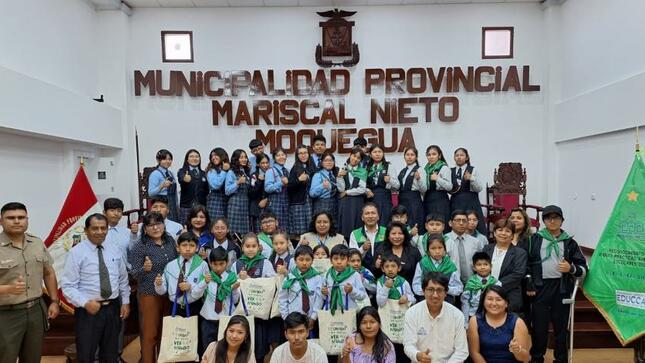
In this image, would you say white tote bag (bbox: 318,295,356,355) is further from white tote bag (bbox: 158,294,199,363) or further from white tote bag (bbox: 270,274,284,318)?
white tote bag (bbox: 158,294,199,363)

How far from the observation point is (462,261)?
150 inches

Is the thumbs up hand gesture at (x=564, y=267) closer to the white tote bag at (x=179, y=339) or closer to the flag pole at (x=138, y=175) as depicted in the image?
the white tote bag at (x=179, y=339)

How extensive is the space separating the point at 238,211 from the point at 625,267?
3.77 metres

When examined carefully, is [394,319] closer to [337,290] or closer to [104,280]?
[337,290]

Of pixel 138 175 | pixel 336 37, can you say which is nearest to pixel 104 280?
pixel 138 175

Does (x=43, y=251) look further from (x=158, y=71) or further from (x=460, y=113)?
(x=460, y=113)

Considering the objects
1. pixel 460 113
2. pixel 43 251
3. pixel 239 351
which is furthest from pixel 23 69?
pixel 460 113

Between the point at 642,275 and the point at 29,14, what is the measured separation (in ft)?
23.0

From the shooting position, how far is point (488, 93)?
7.46m

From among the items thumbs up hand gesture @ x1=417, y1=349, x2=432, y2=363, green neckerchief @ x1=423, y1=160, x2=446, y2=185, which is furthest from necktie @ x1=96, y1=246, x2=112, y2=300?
green neckerchief @ x1=423, y1=160, x2=446, y2=185

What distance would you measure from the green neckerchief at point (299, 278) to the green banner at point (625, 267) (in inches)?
95.6

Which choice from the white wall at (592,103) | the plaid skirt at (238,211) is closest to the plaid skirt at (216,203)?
the plaid skirt at (238,211)

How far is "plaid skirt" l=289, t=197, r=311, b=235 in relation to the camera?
16.6 ft

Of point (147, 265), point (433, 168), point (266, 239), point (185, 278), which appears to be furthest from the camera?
point (433, 168)
